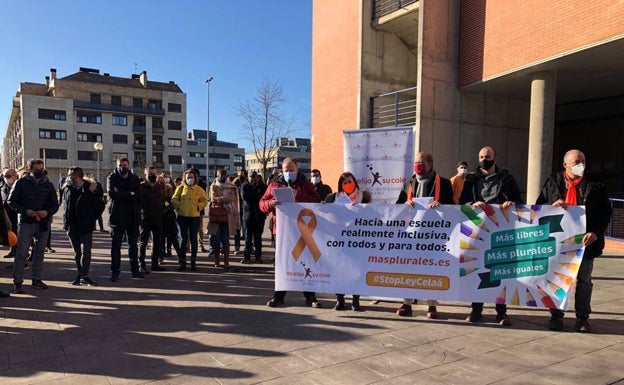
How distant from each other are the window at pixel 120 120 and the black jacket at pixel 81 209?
74981mm

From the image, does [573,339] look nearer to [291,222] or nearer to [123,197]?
[291,222]

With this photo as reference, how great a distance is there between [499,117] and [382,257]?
11859 mm

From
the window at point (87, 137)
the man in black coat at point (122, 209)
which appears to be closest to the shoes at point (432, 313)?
the man in black coat at point (122, 209)

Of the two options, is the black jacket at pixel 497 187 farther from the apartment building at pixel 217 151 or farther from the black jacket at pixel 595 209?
the apartment building at pixel 217 151

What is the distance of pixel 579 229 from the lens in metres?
4.79

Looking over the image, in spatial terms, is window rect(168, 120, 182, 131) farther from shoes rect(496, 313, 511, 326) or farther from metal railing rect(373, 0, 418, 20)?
shoes rect(496, 313, 511, 326)

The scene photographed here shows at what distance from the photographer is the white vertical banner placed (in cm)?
674

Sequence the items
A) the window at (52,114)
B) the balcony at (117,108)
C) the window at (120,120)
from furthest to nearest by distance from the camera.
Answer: the window at (120,120), the balcony at (117,108), the window at (52,114)

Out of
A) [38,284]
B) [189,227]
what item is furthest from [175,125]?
[38,284]

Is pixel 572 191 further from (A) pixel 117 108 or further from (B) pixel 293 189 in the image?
(A) pixel 117 108

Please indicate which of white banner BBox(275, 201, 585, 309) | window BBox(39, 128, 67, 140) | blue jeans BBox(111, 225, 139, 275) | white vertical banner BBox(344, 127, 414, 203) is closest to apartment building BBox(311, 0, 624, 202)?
white vertical banner BBox(344, 127, 414, 203)

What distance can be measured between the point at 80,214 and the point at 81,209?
0.27 ft

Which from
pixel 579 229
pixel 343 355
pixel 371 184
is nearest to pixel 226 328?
pixel 343 355

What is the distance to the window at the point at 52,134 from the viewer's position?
69312 millimetres
